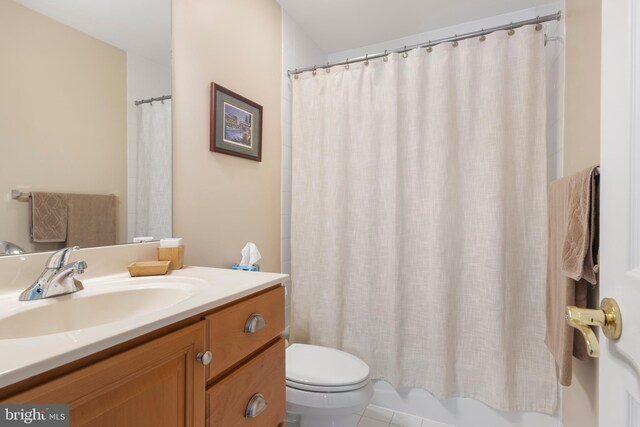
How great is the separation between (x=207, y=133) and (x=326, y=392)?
1.21m

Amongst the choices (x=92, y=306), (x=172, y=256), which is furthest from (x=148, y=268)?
(x=92, y=306)

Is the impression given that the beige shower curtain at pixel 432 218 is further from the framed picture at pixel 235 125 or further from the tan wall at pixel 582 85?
the framed picture at pixel 235 125

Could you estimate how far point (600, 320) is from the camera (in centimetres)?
47

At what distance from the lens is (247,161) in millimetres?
1545

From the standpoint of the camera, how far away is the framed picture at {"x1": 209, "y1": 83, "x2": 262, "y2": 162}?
1319mm

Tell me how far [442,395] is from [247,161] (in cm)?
157

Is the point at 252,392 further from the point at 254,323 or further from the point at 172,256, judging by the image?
the point at 172,256

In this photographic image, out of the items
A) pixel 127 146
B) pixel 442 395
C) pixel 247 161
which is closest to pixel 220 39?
pixel 247 161

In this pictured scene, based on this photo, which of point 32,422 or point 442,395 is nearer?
point 32,422

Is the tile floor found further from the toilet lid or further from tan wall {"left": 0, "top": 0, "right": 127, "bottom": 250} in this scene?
tan wall {"left": 0, "top": 0, "right": 127, "bottom": 250}

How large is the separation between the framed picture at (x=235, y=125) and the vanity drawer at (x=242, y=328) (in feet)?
2.58

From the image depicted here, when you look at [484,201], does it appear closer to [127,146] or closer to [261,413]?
[261,413]

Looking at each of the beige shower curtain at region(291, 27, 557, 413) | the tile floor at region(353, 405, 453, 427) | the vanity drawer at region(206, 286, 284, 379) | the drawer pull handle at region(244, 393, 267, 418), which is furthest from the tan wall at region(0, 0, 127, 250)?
the tile floor at region(353, 405, 453, 427)

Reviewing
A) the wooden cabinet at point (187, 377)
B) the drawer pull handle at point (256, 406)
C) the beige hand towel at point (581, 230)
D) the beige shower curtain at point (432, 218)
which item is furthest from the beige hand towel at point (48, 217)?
the beige hand towel at point (581, 230)
